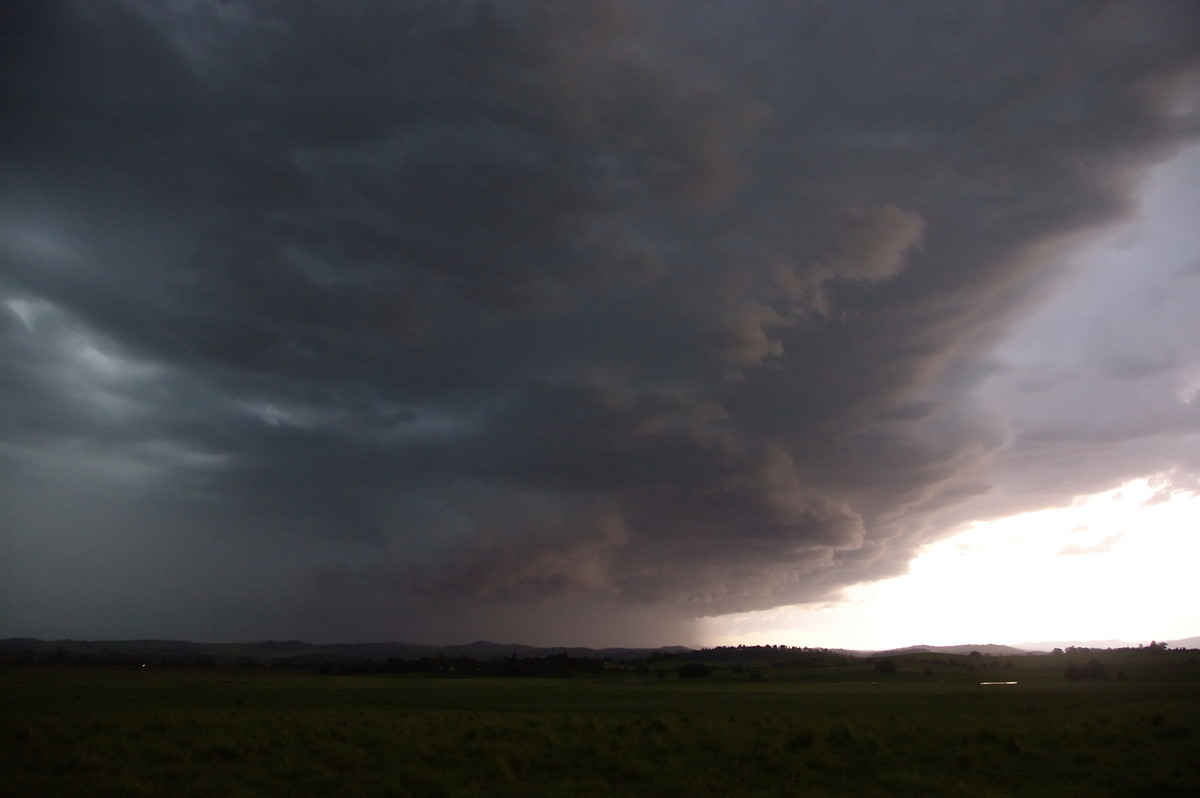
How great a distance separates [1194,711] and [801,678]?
11235cm

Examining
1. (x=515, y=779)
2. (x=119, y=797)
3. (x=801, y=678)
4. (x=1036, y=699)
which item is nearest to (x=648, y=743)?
(x=515, y=779)

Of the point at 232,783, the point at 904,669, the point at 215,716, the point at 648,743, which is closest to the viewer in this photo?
the point at 232,783

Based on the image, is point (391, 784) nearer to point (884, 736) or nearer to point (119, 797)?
point (119, 797)

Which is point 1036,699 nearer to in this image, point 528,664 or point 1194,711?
point 1194,711

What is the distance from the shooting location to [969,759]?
2680 centimetres

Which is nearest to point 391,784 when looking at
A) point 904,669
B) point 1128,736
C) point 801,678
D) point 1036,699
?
point 1128,736

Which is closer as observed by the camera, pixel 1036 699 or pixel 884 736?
pixel 884 736

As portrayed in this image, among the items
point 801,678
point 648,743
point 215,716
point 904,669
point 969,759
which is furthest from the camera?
point 904,669

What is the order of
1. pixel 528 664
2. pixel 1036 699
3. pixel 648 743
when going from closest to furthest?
pixel 648 743, pixel 1036 699, pixel 528 664

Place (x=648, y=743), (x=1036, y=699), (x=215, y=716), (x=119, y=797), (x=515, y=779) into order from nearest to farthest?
(x=119, y=797) → (x=515, y=779) → (x=648, y=743) → (x=215, y=716) → (x=1036, y=699)

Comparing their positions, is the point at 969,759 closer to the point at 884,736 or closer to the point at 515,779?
the point at 884,736

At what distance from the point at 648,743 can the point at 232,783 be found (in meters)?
15.0

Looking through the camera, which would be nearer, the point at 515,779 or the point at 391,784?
the point at 391,784

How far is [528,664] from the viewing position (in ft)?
605
